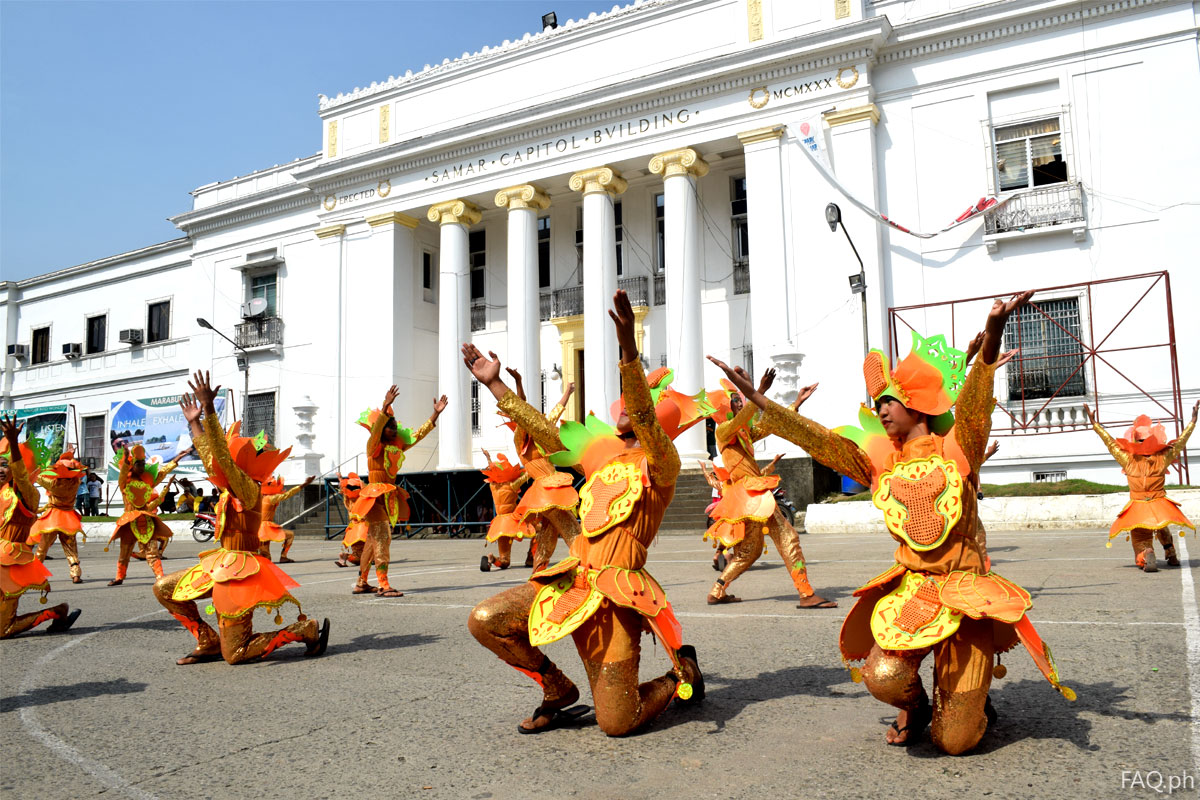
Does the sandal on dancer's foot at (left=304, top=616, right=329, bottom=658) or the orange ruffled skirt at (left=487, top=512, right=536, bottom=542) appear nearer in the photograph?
the sandal on dancer's foot at (left=304, top=616, right=329, bottom=658)

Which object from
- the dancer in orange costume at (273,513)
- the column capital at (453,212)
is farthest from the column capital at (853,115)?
the dancer in orange costume at (273,513)

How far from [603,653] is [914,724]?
138 cm

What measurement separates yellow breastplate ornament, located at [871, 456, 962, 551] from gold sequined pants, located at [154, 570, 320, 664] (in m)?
4.50

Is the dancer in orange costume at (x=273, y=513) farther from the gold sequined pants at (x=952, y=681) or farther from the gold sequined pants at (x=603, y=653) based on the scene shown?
the gold sequined pants at (x=952, y=681)

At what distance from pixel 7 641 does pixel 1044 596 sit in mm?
9164

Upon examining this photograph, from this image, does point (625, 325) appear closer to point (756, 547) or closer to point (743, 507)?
point (743, 507)

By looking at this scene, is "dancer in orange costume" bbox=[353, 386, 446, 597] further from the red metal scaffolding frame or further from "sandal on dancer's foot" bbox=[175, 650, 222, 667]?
the red metal scaffolding frame

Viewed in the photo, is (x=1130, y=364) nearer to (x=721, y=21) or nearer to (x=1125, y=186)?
(x=1125, y=186)

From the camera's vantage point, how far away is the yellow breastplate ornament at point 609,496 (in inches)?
165

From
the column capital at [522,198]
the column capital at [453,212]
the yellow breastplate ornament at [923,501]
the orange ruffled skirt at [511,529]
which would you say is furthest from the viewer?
the column capital at [453,212]

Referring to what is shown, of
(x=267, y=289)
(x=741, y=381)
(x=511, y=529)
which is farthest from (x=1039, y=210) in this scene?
(x=267, y=289)

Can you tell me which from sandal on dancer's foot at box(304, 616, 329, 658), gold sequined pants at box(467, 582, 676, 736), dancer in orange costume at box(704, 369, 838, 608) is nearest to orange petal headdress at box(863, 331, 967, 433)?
gold sequined pants at box(467, 582, 676, 736)

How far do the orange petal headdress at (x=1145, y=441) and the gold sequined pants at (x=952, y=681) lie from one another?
25.7 feet

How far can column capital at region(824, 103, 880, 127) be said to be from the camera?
21.5 m
